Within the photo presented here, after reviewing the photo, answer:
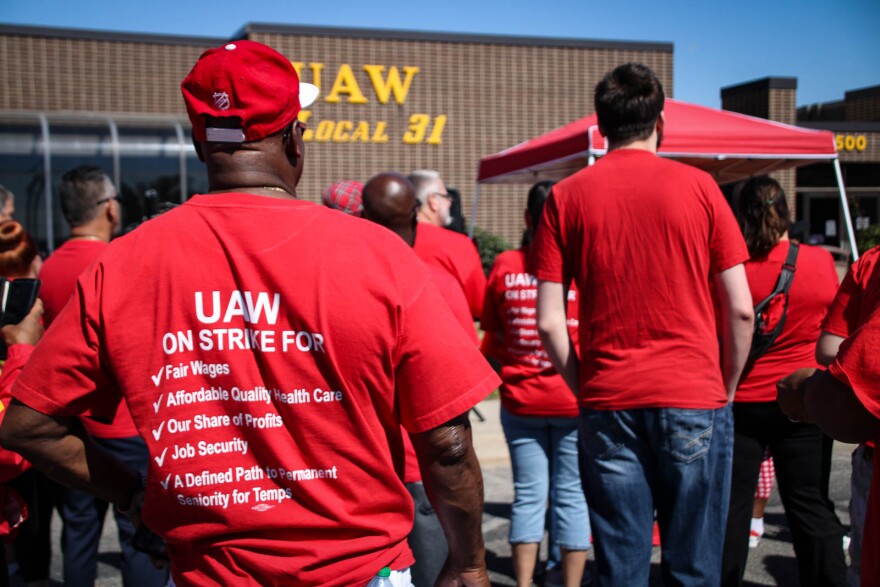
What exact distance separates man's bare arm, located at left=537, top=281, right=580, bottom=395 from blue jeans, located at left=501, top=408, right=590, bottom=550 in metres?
1.04

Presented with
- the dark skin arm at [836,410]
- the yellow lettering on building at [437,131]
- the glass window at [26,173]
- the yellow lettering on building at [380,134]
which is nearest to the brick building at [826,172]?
the yellow lettering on building at [437,131]

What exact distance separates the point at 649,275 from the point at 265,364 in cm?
144

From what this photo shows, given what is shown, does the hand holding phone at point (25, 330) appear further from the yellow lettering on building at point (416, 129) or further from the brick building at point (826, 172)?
the brick building at point (826, 172)

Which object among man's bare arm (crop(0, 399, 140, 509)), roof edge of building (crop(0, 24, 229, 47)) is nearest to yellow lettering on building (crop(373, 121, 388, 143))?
roof edge of building (crop(0, 24, 229, 47))

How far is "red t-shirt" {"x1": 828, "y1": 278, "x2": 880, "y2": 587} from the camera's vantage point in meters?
1.63

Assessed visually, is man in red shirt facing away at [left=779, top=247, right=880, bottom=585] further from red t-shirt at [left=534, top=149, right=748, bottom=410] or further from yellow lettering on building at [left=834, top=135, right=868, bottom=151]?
yellow lettering on building at [left=834, top=135, right=868, bottom=151]

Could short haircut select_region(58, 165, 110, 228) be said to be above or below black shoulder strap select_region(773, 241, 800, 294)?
above

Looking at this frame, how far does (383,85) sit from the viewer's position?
16.0 m

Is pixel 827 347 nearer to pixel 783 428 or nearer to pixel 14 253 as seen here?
pixel 783 428

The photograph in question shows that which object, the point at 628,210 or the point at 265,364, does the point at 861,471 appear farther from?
Answer: the point at 265,364

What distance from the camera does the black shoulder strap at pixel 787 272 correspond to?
3457 millimetres

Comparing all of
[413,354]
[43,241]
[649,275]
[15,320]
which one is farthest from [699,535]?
[43,241]

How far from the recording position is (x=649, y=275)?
2.57 meters

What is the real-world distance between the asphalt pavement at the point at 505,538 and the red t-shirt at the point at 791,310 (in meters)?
1.29
